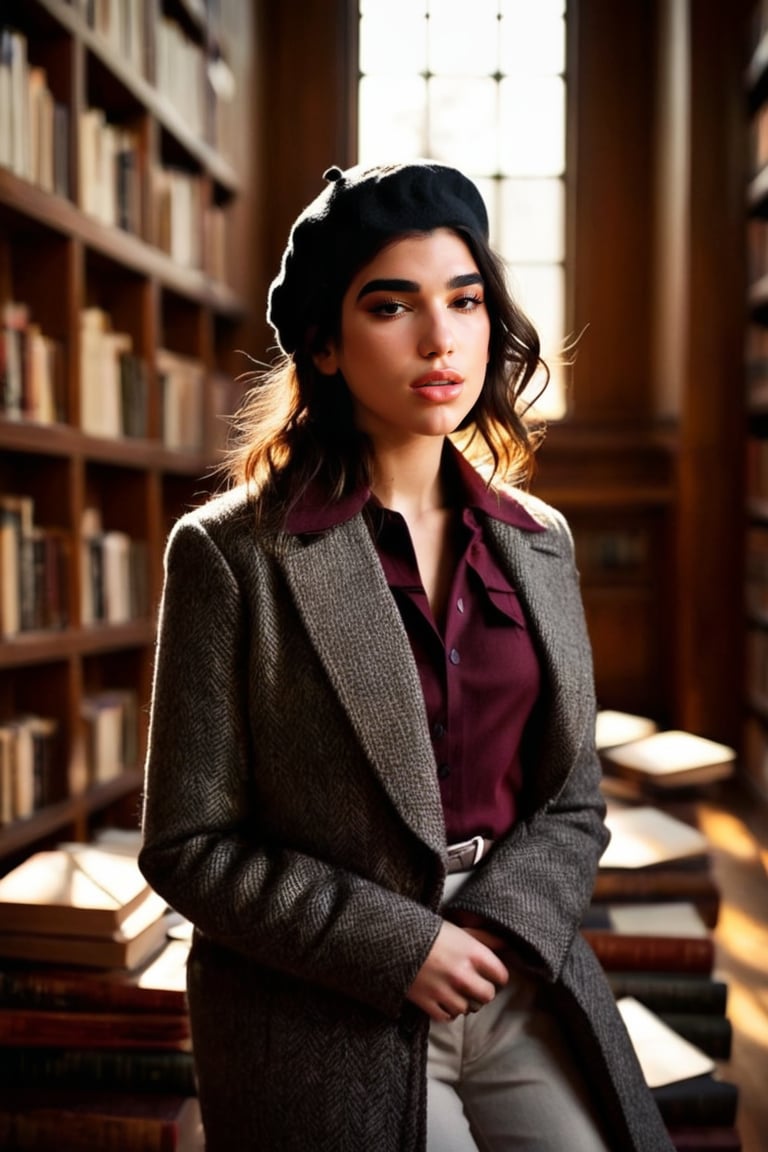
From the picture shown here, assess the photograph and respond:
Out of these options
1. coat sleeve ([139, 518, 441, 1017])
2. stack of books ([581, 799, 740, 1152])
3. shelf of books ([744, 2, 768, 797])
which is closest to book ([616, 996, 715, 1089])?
stack of books ([581, 799, 740, 1152])

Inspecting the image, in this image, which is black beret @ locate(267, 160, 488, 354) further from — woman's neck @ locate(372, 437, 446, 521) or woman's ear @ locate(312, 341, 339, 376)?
woman's neck @ locate(372, 437, 446, 521)

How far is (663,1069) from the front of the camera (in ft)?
4.86

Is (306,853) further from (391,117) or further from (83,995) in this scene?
(391,117)

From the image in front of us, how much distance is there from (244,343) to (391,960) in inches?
178

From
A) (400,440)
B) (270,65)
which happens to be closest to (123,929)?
(400,440)

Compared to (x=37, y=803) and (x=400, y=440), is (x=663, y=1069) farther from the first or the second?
(x=37, y=803)

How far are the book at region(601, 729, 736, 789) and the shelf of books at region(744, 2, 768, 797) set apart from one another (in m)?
2.00

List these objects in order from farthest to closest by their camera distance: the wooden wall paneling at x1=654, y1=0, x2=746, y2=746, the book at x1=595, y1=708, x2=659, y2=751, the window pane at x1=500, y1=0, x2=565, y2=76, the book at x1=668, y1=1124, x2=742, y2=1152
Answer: the window pane at x1=500, y1=0, x2=565, y2=76
the wooden wall paneling at x1=654, y1=0, x2=746, y2=746
the book at x1=595, y1=708, x2=659, y2=751
the book at x1=668, y1=1124, x2=742, y2=1152

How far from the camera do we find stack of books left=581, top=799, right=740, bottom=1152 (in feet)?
4.83

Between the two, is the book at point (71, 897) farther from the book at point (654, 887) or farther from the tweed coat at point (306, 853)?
the book at point (654, 887)

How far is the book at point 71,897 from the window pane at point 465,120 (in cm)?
487

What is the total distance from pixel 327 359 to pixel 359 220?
0.15 m

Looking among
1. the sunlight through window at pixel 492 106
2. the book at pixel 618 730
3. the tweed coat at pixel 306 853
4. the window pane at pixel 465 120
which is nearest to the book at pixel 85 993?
the tweed coat at pixel 306 853

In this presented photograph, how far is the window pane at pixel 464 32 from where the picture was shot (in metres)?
5.64
